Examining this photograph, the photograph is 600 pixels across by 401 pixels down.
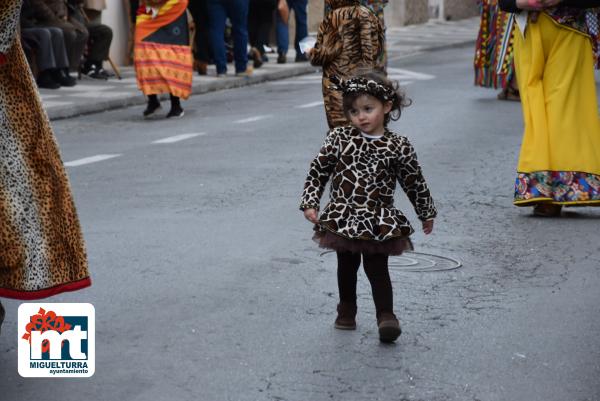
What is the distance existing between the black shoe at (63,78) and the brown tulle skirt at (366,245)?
14.2 m

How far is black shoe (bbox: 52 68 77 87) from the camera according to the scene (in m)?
19.2

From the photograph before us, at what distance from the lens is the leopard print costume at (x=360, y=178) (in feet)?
17.9

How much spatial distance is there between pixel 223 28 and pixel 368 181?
1564cm

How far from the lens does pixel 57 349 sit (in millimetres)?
5145

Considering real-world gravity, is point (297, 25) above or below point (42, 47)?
below

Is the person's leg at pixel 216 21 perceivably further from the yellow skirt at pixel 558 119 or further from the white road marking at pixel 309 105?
the yellow skirt at pixel 558 119

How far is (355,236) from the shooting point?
5.44m

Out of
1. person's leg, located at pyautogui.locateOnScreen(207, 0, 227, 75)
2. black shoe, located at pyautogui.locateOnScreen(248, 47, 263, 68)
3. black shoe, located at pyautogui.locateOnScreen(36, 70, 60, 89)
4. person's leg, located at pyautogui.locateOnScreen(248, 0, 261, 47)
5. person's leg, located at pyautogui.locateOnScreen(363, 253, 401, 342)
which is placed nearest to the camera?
person's leg, located at pyautogui.locateOnScreen(363, 253, 401, 342)

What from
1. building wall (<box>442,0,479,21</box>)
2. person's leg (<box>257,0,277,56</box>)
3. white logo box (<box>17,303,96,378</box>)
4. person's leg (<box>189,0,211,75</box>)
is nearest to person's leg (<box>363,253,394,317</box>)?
white logo box (<box>17,303,96,378</box>)

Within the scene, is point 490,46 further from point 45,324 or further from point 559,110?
point 45,324

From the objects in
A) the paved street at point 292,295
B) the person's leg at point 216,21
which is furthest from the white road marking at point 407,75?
the paved street at point 292,295

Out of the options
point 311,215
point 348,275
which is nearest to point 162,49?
point 348,275

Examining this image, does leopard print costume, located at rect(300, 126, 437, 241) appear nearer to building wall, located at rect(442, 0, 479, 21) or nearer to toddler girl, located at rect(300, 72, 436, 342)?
toddler girl, located at rect(300, 72, 436, 342)

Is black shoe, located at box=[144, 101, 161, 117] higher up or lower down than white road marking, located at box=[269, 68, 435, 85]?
higher up
